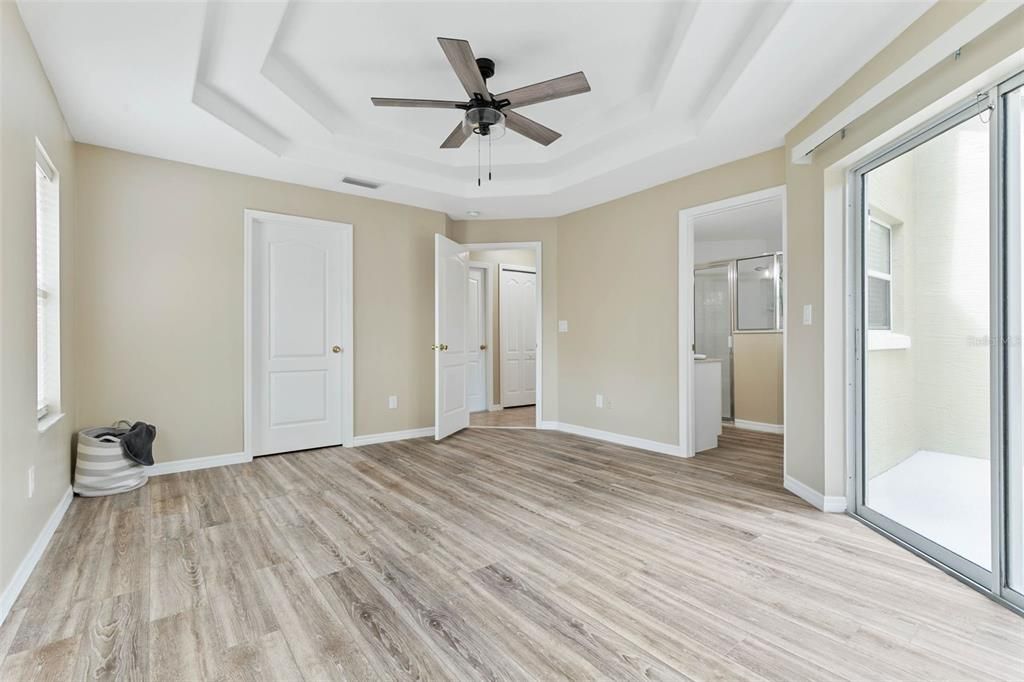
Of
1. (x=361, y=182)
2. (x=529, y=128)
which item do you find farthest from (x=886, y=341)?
(x=361, y=182)

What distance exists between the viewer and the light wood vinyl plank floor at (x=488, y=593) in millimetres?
1478

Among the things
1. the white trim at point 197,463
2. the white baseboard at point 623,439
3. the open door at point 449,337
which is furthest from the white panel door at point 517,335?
the white trim at point 197,463

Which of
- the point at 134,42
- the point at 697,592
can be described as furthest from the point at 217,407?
the point at 697,592

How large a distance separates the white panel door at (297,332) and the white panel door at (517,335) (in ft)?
9.35

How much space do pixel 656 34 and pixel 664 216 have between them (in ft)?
6.09

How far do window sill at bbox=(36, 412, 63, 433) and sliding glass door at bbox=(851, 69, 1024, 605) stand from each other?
4.31 meters

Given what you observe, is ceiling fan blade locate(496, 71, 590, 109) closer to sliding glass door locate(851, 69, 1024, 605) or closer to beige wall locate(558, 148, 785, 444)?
sliding glass door locate(851, 69, 1024, 605)

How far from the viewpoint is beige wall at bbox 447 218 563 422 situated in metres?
5.25

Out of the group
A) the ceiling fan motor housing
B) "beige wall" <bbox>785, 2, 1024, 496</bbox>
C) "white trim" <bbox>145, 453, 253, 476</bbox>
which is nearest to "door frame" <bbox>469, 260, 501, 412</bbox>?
"white trim" <bbox>145, 453, 253, 476</bbox>

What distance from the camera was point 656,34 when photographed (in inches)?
98.0

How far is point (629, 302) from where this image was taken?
14.8ft

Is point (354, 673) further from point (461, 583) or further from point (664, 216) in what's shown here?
point (664, 216)

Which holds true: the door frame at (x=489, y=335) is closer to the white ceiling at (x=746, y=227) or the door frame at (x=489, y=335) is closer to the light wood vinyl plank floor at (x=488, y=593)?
the white ceiling at (x=746, y=227)

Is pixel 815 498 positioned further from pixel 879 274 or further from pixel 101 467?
pixel 101 467
